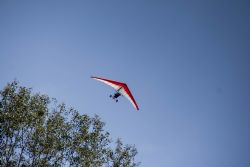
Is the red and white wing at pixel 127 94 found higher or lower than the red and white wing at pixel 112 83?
lower

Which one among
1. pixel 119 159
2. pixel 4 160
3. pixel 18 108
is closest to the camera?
pixel 4 160

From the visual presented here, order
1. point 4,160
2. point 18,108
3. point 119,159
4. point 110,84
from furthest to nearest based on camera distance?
point 110,84
point 119,159
point 18,108
point 4,160

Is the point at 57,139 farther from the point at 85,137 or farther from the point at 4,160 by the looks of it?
the point at 4,160

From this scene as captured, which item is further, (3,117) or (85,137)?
(85,137)

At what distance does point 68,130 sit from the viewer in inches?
1613

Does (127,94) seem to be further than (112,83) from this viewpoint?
No

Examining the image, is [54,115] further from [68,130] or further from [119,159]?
[119,159]

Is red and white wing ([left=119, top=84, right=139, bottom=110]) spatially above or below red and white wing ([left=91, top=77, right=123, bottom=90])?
below

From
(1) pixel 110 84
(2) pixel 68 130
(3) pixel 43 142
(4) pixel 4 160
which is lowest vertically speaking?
(4) pixel 4 160

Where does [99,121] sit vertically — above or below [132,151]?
above

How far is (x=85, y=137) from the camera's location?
135ft

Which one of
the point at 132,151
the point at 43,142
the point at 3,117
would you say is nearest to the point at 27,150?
the point at 43,142

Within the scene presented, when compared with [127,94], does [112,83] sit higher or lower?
higher

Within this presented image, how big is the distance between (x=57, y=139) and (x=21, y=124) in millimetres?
4397
